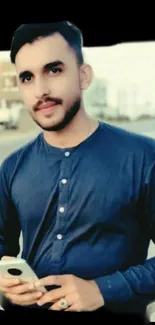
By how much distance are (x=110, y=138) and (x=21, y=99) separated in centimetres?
43

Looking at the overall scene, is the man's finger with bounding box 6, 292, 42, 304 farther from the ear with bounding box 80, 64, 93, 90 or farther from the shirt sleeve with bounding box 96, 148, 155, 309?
the ear with bounding box 80, 64, 93, 90

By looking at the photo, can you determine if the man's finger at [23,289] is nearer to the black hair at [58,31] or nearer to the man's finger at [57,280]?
the man's finger at [57,280]

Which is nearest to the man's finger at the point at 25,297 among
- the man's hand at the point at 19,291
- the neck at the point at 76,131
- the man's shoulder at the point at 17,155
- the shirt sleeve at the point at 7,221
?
the man's hand at the point at 19,291

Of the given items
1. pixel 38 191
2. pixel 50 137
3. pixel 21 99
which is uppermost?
pixel 21 99

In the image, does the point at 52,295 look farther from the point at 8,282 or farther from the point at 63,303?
the point at 8,282

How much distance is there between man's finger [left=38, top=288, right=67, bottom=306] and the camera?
7.11 feet

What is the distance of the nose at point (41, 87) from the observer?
2.10 m

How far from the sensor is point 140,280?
2084mm

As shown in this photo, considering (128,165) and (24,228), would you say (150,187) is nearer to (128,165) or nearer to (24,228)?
(128,165)

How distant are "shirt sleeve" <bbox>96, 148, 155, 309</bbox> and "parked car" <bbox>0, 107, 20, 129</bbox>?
0.64 m

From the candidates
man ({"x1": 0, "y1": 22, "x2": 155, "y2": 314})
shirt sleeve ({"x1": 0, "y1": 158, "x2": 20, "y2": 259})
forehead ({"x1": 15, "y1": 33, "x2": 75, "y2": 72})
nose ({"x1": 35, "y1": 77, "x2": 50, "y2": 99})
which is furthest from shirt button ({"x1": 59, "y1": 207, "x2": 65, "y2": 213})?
forehead ({"x1": 15, "y1": 33, "x2": 75, "y2": 72})

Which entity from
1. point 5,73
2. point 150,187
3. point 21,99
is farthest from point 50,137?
point 150,187

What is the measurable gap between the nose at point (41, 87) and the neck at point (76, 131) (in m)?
0.16

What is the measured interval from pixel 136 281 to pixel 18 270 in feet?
1.74
